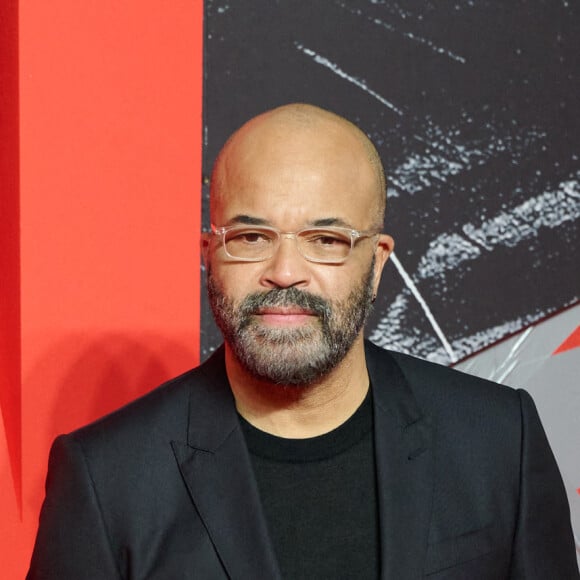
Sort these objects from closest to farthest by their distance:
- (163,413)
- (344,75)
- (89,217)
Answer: (163,413), (89,217), (344,75)

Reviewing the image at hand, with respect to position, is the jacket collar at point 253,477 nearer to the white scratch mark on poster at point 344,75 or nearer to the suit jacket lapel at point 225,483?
the suit jacket lapel at point 225,483

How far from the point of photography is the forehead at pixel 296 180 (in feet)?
4.05

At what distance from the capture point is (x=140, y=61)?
1762 mm

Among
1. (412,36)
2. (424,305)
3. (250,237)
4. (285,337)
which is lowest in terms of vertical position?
(424,305)

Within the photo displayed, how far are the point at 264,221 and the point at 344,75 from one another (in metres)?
0.73

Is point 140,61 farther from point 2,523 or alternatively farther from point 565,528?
point 565,528

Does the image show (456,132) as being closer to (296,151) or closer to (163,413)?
(296,151)

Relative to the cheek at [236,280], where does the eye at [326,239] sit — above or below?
above

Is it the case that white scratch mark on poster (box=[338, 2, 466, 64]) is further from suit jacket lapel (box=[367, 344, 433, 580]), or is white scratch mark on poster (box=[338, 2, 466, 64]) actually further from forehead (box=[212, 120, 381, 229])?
suit jacket lapel (box=[367, 344, 433, 580])

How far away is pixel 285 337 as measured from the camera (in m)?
1.22

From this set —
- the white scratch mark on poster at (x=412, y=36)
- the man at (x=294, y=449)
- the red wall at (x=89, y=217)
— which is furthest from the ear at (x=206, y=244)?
the white scratch mark on poster at (x=412, y=36)

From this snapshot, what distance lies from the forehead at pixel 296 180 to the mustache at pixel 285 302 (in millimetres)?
84

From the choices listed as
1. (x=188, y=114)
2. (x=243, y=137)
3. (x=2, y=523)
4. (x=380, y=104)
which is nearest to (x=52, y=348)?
(x=2, y=523)

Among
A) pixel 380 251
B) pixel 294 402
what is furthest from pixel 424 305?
pixel 294 402
